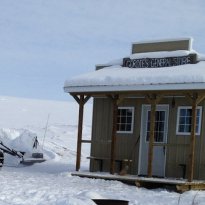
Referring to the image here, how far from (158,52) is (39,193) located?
7396 millimetres

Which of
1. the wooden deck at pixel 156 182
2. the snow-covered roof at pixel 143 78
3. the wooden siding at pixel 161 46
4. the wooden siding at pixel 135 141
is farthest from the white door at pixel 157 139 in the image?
the wooden siding at pixel 161 46

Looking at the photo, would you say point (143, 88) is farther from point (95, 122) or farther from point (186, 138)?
point (95, 122)

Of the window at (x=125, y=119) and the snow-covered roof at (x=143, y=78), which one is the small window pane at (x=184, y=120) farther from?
the window at (x=125, y=119)

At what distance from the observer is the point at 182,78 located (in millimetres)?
14336

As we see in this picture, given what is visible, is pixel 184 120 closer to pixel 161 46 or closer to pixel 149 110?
pixel 149 110

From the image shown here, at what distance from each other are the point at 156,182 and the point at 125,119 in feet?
11.4

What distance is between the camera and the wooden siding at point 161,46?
1698cm

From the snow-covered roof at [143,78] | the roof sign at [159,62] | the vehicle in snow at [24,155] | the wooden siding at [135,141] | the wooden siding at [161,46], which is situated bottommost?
the vehicle in snow at [24,155]

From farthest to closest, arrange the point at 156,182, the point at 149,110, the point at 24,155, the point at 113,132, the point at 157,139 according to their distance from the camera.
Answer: the point at 24,155 < the point at 149,110 < the point at 157,139 < the point at 113,132 < the point at 156,182

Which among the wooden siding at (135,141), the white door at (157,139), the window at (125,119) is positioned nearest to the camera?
the wooden siding at (135,141)

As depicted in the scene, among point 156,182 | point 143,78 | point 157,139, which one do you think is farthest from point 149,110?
point 156,182

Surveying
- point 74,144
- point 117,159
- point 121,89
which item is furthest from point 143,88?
point 74,144

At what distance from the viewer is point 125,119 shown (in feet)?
57.7

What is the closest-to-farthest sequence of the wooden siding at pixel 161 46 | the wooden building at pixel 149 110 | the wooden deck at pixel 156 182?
the wooden deck at pixel 156 182 < the wooden building at pixel 149 110 < the wooden siding at pixel 161 46
